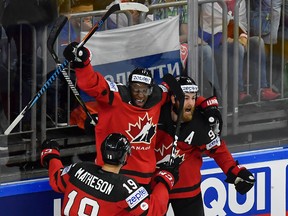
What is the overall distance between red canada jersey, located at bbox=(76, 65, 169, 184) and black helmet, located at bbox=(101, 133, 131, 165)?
449 mm

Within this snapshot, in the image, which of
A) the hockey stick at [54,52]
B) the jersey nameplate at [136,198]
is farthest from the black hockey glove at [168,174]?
the hockey stick at [54,52]

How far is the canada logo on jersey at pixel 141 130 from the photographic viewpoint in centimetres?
685

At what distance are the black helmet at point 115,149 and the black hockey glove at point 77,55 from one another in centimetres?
47

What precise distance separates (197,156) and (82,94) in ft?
2.74

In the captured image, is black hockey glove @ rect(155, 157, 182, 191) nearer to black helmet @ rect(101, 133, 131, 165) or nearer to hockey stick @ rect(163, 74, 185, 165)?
hockey stick @ rect(163, 74, 185, 165)

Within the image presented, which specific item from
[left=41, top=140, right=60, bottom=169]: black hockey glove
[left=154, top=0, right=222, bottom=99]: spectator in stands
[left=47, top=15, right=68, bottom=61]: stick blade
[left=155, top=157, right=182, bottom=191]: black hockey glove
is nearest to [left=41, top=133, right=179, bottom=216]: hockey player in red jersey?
[left=155, top=157, right=182, bottom=191]: black hockey glove

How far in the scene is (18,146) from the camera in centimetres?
693

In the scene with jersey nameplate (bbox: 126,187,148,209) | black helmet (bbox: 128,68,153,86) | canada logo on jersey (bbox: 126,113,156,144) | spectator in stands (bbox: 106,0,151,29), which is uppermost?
spectator in stands (bbox: 106,0,151,29)

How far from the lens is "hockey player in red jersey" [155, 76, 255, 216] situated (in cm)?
704

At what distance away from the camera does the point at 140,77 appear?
679 centimetres

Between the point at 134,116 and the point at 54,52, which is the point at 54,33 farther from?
the point at 134,116

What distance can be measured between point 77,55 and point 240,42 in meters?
1.75

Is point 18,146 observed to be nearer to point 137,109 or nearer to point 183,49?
point 137,109

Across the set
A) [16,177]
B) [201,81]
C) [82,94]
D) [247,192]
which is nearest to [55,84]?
[82,94]
